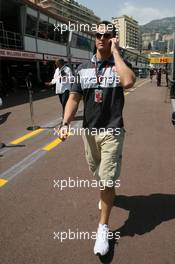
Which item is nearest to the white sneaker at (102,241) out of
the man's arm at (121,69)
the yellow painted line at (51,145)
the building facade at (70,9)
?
the man's arm at (121,69)

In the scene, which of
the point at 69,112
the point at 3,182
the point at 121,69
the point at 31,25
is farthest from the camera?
the point at 31,25

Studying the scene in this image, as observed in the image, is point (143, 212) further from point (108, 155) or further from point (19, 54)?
point (19, 54)

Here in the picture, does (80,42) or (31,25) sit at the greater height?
(31,25)

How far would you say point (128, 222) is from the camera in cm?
328

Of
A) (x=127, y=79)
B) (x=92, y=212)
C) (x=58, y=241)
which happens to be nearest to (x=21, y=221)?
(x=58, y=241)

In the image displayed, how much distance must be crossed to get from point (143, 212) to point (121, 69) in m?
1.91

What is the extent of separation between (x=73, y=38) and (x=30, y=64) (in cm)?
927

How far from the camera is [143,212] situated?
3.50m

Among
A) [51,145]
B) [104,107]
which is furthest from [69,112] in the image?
[51,145]

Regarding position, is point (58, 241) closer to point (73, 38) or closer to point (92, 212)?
point (92, 212)

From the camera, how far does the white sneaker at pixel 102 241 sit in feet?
8.89

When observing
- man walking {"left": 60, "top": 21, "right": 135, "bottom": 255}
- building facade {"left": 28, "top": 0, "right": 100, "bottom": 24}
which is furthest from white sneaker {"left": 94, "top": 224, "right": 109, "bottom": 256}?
building facade {"left": 28, "top": 0, "right": 100, "bottom": 24}

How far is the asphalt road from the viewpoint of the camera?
2771 mm

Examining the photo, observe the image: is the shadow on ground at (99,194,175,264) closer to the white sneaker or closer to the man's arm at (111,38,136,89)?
the white sneaker
